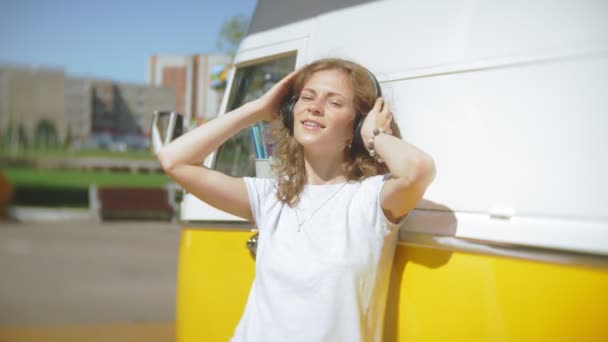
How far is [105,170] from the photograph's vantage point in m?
34.2

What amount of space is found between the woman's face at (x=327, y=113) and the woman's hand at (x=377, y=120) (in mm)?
71

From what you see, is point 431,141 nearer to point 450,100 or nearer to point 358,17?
point 450,100

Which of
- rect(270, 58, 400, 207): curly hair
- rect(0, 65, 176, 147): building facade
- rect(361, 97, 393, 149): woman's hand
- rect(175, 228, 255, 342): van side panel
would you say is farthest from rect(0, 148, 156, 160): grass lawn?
rect(361, 97, 393, 149): woman's hand

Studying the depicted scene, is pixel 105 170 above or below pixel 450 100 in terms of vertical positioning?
below

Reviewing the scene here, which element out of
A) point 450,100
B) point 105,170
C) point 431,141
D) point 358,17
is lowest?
point 105,170

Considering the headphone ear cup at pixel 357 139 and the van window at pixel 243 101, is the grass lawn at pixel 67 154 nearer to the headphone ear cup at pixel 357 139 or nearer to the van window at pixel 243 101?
the van window at pixel 243 101

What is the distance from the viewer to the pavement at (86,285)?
597 centimetres

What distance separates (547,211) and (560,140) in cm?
19

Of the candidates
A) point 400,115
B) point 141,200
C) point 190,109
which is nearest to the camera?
point 400,115

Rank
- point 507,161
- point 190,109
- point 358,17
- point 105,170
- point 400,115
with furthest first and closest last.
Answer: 1. point 105,170
2. point 190,109
3. point 358,17
4. point 400,115
5. point 507,161

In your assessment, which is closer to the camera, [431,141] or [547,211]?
[547,211]

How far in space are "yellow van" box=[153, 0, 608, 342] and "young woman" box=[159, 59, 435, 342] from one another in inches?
4.7

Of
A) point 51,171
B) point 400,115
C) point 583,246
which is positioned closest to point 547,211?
point 583,246

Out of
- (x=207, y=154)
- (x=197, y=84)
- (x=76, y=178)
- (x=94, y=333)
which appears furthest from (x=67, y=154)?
(x=207, y=154)
